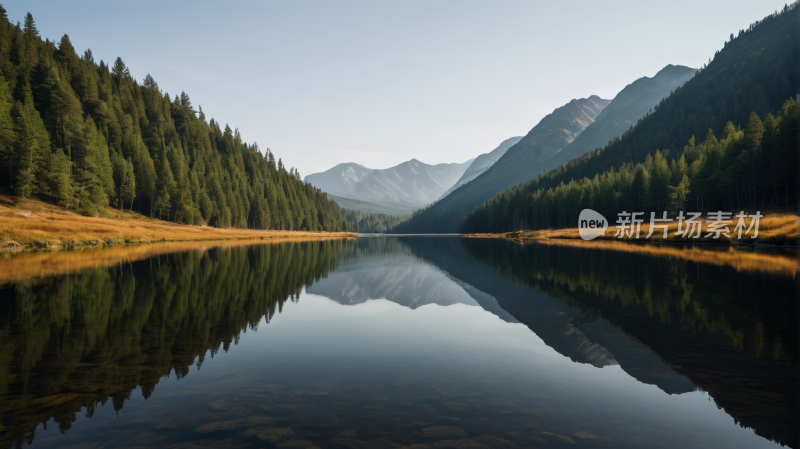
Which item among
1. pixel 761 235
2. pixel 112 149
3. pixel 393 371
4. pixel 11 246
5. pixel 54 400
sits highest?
pixel 112 149

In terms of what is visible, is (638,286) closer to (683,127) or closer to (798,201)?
(798,201)

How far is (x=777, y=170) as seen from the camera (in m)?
71.6

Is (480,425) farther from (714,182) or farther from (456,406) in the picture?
(714,182)

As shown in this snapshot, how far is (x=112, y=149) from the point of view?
9231 centimetres

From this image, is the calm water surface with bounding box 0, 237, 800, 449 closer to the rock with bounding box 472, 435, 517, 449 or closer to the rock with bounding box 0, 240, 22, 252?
the rock with bounding box 472, 435, 517, 449

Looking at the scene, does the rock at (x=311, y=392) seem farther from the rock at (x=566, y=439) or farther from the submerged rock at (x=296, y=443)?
the rock at (x=566, y=439)

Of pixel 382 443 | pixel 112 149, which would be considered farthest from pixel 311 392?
pixel 112 149

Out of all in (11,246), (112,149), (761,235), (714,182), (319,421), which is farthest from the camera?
(112,149)

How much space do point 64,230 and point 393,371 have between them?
6292cm

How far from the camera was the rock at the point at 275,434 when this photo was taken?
18.0ft

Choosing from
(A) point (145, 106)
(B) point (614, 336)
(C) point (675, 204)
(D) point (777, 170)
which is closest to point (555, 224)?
(C) point (675, 204)

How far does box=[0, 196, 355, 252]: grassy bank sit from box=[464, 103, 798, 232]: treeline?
380 ft

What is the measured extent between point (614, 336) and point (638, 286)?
35.8ft

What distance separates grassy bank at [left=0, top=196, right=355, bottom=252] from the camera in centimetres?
4406
